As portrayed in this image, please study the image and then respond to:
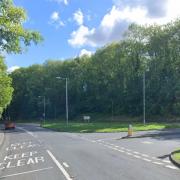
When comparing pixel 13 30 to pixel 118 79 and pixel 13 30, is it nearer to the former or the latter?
pixel 13 30

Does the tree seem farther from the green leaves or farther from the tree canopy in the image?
the tree canopy

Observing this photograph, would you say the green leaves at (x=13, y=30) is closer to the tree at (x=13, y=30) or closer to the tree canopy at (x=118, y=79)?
the tree at (x=13, y=30)

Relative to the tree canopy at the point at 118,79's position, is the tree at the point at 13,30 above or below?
below

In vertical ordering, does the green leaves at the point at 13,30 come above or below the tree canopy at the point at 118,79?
below

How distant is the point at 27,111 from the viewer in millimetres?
148500

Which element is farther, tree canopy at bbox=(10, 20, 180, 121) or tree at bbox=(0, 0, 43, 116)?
tree canopy at bbox=(10, 20, 180, 121)

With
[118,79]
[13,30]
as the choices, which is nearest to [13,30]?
[13,30]

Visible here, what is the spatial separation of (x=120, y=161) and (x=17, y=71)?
135306 millimetres

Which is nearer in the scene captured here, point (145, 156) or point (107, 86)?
point (145, 156)

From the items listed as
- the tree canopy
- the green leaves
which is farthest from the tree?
the tree canopy

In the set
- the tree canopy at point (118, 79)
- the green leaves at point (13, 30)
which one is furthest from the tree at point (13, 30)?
the tree canopy at point (118, 79)

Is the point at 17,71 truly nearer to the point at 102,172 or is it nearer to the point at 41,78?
the point at 41,78

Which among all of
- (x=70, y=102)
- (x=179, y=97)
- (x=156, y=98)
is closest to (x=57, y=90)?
(x=70, y=102)

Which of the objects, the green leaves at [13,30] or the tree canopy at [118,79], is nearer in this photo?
the green leaves at [13,30]
